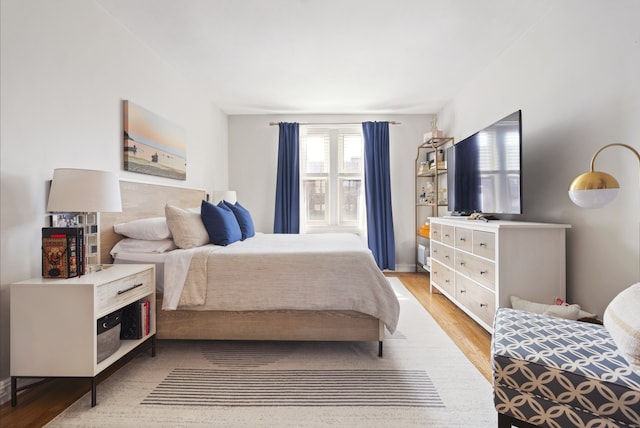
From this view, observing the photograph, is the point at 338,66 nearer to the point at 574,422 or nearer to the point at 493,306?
the point at 493,306

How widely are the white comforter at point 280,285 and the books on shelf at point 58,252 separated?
55 centimetres

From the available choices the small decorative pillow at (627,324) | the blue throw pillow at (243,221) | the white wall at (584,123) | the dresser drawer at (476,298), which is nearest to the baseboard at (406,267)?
the dresser drawer at (476,298)

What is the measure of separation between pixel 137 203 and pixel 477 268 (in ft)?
9.66

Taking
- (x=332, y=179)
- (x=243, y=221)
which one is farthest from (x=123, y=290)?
(x=332, y=179)

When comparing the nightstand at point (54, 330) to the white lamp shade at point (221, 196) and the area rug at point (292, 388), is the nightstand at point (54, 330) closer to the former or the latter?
the area rug at point (292, 388)

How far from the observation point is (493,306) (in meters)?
2.25

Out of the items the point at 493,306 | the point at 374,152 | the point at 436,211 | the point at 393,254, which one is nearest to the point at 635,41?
the point at 493,306

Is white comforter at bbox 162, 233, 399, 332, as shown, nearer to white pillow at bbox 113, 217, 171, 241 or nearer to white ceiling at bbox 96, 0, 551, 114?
white pillow at bbox 113, 217, 171, 241

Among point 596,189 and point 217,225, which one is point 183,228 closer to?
point 217,225

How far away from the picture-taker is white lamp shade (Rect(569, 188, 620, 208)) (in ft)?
4.56

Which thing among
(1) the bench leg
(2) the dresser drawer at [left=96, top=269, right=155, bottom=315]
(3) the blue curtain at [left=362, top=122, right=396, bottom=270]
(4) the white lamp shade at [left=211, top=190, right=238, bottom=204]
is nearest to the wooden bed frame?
(2) the dresser drawer at [left=96, top=269, right=155, bottom=315]

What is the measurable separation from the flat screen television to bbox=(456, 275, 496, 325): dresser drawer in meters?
0.67

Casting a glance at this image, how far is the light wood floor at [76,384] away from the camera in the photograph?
4.86ft

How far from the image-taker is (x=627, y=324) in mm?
1073
